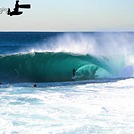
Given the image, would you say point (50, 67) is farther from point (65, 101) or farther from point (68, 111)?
point (68, 111)

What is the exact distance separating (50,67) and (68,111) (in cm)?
1841

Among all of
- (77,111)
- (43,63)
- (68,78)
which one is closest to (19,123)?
(77,111)

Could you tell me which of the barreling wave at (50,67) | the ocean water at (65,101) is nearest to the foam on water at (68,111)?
the ocean water at (65,101)

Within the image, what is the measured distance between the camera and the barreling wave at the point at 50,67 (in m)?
30.9

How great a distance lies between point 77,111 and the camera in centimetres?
1511

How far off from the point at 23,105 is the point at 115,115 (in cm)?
458

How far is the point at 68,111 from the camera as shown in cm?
1511

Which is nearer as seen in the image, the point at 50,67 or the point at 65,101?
the point at 65,101

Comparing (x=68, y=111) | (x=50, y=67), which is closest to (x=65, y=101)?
(x=68, y=111)

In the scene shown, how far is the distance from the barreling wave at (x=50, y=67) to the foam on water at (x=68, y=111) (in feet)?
30.7

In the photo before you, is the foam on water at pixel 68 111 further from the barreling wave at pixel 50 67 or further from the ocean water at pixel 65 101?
the barreling wave at pixel 50 67

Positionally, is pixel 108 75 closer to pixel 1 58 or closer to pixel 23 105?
pixel 1 58

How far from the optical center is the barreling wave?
30.9 meters

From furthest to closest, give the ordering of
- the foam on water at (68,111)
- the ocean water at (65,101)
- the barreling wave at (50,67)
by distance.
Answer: the barreling wave at (50,67) → the ocean water at (65,101) → the foam on water at (68,111)
